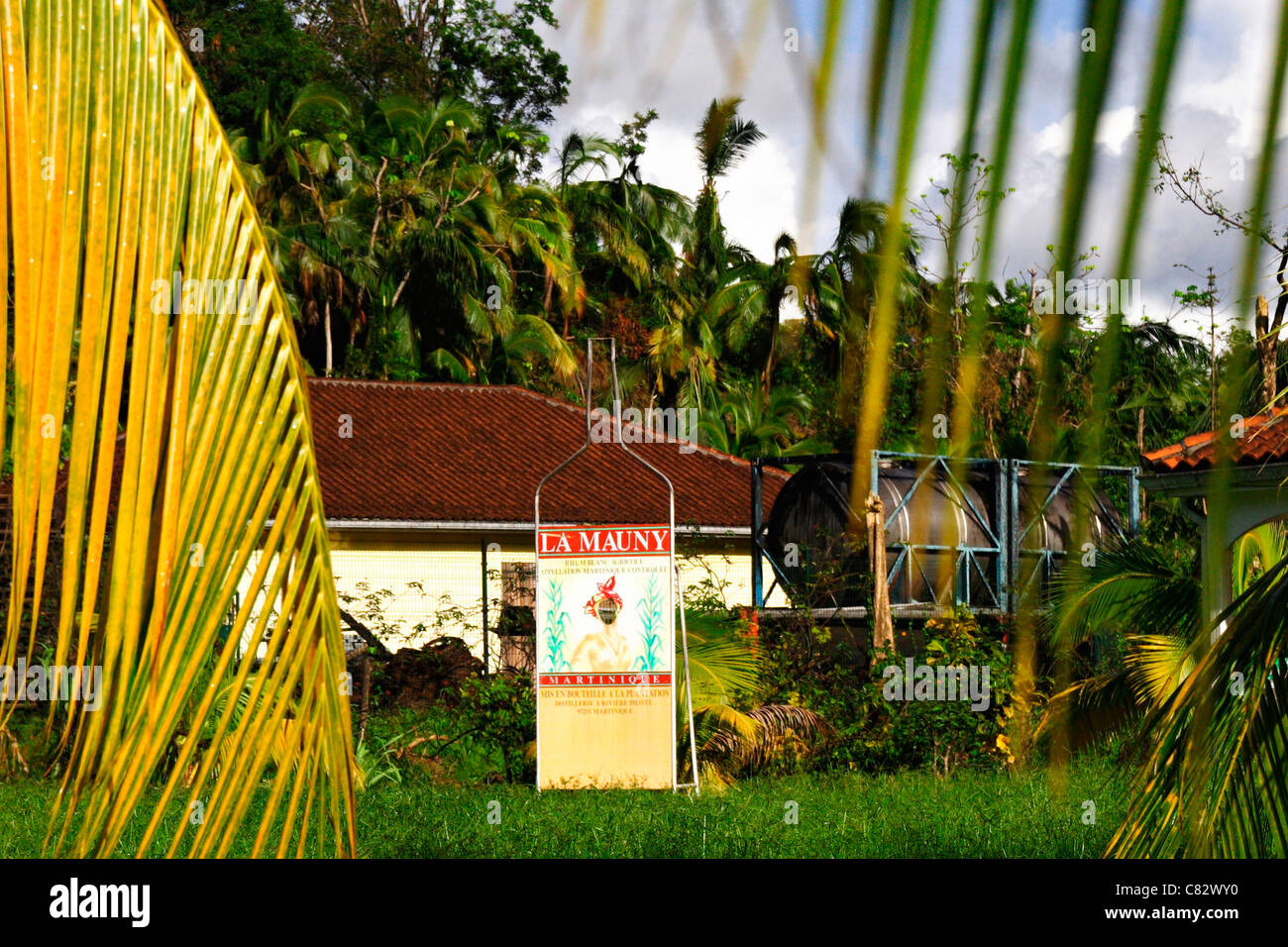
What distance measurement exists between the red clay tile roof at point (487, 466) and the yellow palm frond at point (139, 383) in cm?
1738

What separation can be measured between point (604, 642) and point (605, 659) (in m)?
0.13

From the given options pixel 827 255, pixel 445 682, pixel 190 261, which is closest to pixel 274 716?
pixel 190 261

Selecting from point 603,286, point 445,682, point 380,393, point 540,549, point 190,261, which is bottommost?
point 445,682

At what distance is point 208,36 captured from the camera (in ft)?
57.3

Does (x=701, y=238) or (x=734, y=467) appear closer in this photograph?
(x=701, y=238)

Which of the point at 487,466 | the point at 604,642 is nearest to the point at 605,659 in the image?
the point at 604,642

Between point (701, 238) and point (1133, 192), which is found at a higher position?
point (701, 238)

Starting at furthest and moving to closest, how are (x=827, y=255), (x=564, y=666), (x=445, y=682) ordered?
(x=445, y=682) < (x=564, y=666) < (x=827, y=255)

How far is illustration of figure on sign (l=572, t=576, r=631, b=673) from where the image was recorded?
970 cm

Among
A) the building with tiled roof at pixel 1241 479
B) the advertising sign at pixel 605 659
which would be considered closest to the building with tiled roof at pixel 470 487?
the advertising sign at pixel 605 659

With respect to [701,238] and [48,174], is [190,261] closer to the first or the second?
[48,174]

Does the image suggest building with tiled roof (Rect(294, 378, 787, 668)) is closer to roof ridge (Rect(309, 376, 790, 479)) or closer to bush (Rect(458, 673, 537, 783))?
roof ridge (Rect(309, 376, 790, 479))

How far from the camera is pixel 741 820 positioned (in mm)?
8438

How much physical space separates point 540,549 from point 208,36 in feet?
36.9
